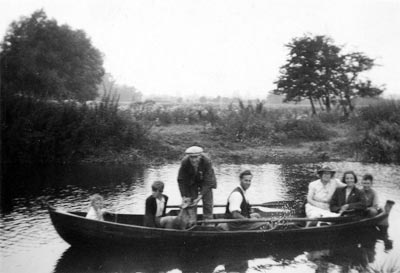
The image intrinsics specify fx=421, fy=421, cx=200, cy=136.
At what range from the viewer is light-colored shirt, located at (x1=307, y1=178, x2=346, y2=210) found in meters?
9.38

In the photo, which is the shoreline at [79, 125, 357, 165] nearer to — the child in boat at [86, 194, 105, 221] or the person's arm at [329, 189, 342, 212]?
the person's arm at [329, 189, 342, 212]

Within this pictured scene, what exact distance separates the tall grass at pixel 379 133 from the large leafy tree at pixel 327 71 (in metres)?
3.67

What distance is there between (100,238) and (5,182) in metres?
8.92

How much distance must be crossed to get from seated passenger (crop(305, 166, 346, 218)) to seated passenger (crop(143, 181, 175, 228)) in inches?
128

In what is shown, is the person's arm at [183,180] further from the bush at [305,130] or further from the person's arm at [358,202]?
the bush at [305,130]

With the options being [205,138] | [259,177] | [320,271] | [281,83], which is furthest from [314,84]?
[320,271]

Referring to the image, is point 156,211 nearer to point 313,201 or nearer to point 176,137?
point 313,201

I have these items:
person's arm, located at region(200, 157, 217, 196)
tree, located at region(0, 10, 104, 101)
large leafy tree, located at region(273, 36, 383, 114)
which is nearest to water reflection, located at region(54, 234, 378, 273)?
person's arm, located at region(200, 157, 217, 196)

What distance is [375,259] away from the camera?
834 centimetres

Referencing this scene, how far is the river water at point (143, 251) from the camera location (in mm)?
7973

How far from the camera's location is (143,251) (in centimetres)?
834

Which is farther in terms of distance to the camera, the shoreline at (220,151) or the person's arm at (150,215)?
the shoreline at (220,151)

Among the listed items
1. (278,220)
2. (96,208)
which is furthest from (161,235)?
(278,220)

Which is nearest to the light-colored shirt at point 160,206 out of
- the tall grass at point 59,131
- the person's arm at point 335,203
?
the person's arm at point 335,203
